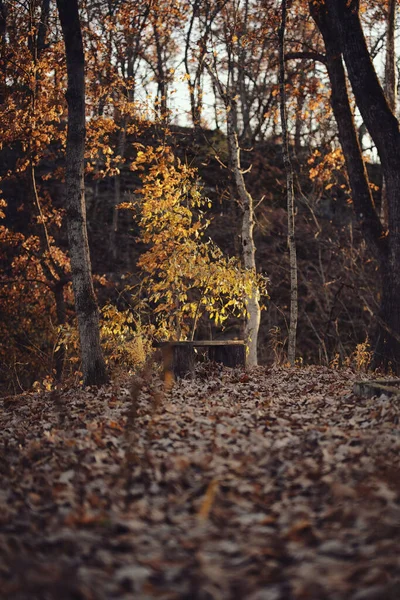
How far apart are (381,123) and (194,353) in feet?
16.8

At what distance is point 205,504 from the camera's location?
411cm

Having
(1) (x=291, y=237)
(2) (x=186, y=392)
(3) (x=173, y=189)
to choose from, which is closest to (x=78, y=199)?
(3) (x=173, y=189)

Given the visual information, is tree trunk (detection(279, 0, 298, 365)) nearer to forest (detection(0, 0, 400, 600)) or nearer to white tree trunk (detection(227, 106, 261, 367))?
forest (detection(0, 0, 400, 600))

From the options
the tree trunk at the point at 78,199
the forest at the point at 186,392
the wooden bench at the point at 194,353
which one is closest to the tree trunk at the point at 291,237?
the forest at the point at 186,392

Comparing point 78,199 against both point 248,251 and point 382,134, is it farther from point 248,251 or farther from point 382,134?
point 382,134

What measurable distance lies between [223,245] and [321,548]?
19.7 m

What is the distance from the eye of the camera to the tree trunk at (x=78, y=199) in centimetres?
947

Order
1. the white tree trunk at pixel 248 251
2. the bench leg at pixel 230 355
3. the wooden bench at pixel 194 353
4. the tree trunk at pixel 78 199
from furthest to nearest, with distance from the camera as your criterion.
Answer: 1. the white tree trunk at pixel 248 251
2. the bench leg at pixel 230 355
3. the wooden bench at pixel 194 353
4. the tree trunk at pixel 78 199

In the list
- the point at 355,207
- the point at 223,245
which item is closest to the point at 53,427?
the point at 355,207

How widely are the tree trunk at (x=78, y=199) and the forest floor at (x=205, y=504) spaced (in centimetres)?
255

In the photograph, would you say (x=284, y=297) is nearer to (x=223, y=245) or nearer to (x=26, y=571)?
(x=223, y=245)

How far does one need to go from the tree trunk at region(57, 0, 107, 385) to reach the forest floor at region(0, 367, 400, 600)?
8.38 feet

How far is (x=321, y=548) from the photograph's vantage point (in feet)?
11.5

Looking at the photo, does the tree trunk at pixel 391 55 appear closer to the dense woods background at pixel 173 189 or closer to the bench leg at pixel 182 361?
Answer: the dense woods background at pixel 173 189
